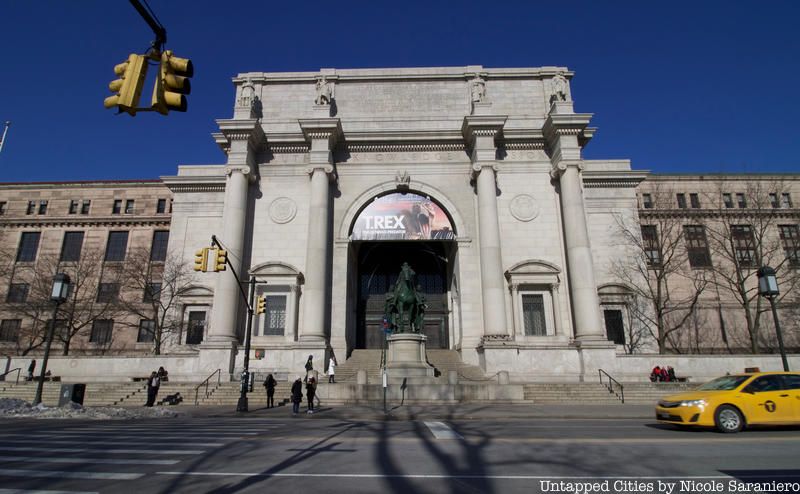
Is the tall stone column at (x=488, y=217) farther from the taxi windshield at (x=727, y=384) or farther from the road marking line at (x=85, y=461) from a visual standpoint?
the road marking line at (x=85, y=461)

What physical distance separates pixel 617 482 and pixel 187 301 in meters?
32.4

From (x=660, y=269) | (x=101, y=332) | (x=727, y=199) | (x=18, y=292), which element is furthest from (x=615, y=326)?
(x=18, y=292)

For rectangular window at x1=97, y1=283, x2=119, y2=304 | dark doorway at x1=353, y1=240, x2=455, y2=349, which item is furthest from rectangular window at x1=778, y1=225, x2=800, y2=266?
rectangular window at x1=97, y1=283, x2=119, y2=304

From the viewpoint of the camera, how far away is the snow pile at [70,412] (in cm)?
1620

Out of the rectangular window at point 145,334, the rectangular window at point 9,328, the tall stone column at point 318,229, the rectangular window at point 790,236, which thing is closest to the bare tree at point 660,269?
the rectangular window at point 790,236

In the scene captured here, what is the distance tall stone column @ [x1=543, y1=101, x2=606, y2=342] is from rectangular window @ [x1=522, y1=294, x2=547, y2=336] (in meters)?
2.25

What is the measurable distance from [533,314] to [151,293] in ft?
85.0

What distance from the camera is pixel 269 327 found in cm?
2972

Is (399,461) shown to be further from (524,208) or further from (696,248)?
(696,248)

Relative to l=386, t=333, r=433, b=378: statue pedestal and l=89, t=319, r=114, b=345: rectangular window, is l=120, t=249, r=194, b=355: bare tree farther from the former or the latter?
l=386, t=333, r=433, b=378: statue pedestal

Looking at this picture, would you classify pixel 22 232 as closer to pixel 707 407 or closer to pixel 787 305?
pixel 707 407

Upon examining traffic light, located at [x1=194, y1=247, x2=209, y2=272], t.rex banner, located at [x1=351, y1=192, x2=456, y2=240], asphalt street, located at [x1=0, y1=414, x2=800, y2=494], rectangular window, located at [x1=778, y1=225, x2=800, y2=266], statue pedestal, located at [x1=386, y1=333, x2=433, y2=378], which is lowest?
asphalt street, located at [x1=0, y1=414, x2=800, y2=494]

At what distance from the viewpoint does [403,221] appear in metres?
32.1

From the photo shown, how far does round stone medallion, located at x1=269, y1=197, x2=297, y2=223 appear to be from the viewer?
32.0 m
